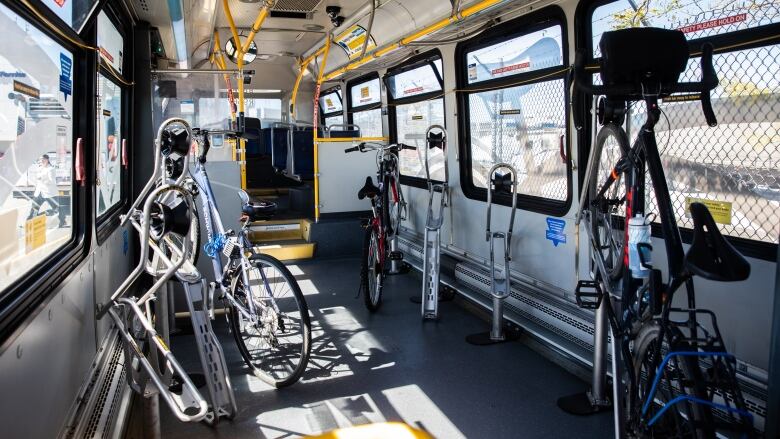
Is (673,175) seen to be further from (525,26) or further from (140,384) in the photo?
(140,384)

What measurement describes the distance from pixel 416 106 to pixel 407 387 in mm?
4051

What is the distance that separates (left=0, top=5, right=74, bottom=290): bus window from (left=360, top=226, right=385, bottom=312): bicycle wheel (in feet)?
9.27

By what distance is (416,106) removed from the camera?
23.1ft

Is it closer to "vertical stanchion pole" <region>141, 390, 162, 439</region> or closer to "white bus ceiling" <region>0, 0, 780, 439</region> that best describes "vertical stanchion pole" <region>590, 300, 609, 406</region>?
"white bus ceiling" <region>0, 0, 780, 439</region>

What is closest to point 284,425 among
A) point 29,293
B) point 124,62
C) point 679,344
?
point 29,293

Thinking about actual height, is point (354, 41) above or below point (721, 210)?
above

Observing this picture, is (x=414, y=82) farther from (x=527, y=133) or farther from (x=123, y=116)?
(x=123, y=116)

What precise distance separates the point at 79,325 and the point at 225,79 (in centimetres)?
453

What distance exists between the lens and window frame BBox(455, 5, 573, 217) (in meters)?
4.23

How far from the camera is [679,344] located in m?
1.94

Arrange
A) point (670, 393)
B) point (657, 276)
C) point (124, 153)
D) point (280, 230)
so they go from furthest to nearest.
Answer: point (280, 230) → point (124, 153) → point (657, 276) → point (670, 393)

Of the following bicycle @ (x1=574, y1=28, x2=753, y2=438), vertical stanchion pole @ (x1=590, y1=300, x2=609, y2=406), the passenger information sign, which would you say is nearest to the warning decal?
bicycle @ (x1=574, y1=28, x2=753, y2=438)

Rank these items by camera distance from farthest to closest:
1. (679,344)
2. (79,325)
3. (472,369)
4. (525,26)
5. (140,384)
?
(525,26) < (472,369) < (140,384) < (79,325) < (679,344)

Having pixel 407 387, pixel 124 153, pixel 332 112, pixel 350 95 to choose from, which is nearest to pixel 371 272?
pixel 407 387
